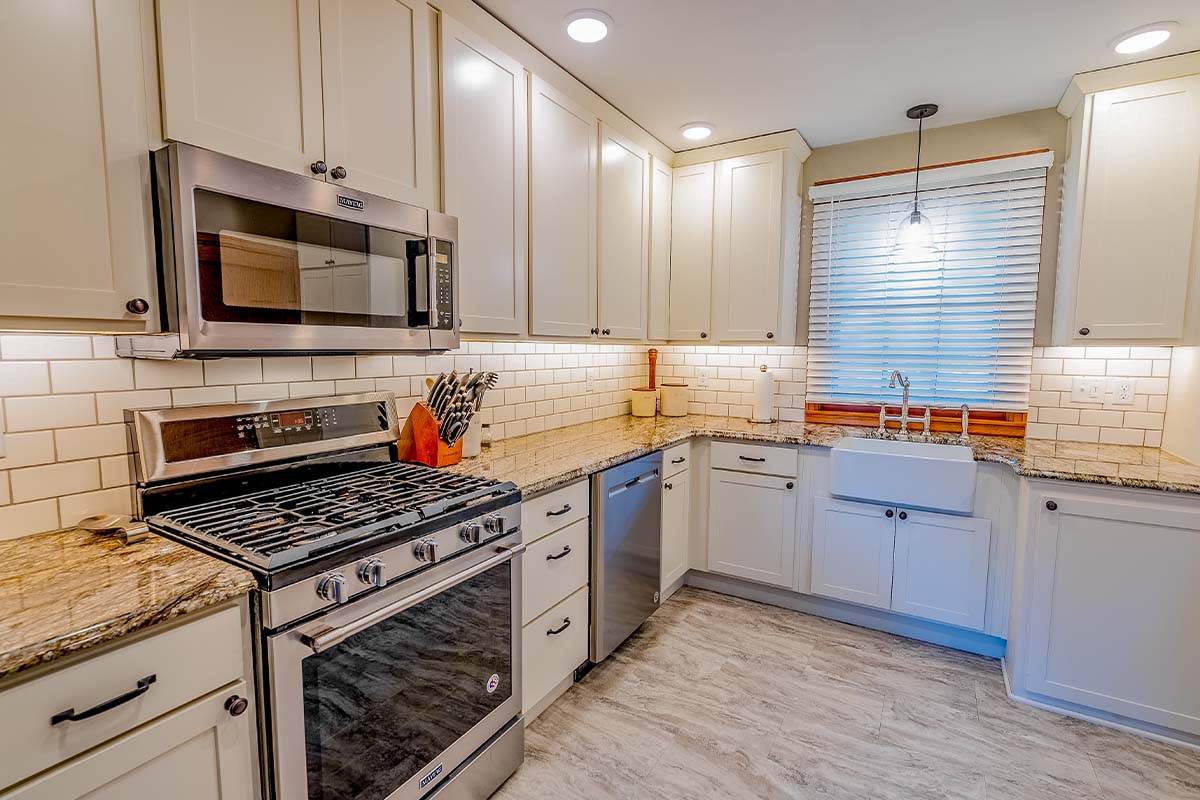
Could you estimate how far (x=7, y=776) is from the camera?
2.68 ft

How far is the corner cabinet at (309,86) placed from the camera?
1.25 m

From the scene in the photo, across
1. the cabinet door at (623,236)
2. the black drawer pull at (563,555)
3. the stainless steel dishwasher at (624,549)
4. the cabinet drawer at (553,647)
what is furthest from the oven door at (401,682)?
the cabinet door at (623,236)

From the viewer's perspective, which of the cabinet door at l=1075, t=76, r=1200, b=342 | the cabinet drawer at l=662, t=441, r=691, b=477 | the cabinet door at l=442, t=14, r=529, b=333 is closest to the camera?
the cabinet door at l=442, t=14, r=529, b=333

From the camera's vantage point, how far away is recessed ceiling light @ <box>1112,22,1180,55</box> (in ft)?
6.55

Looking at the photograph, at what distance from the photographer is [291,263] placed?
4.67ft

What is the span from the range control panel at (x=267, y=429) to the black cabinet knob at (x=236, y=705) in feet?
2.20

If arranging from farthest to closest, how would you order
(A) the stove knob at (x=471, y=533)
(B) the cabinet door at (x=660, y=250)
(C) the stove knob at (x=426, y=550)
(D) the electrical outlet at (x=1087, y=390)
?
(B) the cabinet door at (x=660, y=250) → (D) the electrical outlet at (x=1087, y=390) → (A) the stove knob at (x=471, y=533) → (C) the stove knob at (x=426, y=550)

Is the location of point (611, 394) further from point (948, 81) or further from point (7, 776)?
point (7, 776)

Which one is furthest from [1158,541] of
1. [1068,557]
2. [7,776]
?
[7,776]

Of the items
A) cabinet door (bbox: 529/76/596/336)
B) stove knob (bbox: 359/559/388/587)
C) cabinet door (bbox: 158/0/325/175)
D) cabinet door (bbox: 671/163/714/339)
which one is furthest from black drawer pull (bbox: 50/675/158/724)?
cabinet door (bbox: 671/163/714/339)

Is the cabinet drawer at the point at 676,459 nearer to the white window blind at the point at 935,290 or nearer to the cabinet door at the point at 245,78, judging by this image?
the white window blind at the point at 935,290

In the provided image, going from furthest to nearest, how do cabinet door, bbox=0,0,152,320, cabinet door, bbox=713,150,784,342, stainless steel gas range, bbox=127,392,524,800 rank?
1. cabinet door, bbox=713,150,784,342
2. stainless steel gas range, bbox=127,392,524,800
3. cabinet door, bbox=0,0,152,320

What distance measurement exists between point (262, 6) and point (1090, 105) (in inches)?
121

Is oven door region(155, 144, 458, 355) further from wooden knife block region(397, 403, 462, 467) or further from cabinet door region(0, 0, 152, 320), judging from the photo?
wooden knife block region(397, 403, 462, 467)
